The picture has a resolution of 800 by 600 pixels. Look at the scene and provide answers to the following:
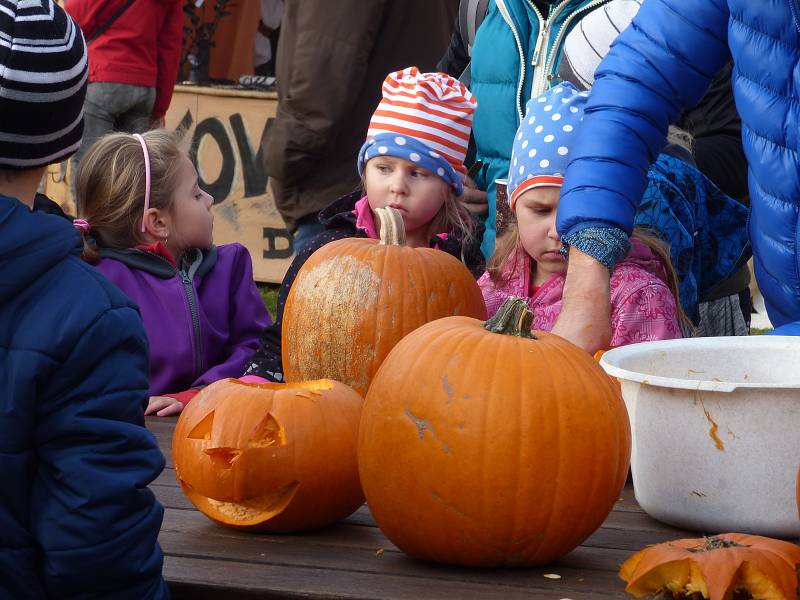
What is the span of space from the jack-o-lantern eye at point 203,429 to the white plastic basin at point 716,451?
714 mm

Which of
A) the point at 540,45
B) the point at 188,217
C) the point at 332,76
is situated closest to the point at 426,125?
the point at 540,45

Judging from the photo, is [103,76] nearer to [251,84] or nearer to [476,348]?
[251,84]

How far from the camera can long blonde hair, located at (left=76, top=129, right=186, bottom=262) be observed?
11.0 feet

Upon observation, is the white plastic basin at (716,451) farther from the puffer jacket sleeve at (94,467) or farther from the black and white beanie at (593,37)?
the black and white beanie at (593,37)

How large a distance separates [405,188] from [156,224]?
2.40 feet

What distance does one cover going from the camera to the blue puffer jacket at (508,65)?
134 inches

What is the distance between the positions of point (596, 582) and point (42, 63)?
3.54ft

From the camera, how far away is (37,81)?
1.59 metres

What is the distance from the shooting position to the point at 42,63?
5.24ft

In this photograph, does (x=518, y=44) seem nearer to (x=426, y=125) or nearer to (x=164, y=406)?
(x=426, y=125)

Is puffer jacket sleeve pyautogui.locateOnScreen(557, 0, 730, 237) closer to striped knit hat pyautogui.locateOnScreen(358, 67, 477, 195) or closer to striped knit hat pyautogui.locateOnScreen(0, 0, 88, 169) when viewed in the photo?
striped knit hat pyautogui.locateOnScreen(358, 67, 477, 195)

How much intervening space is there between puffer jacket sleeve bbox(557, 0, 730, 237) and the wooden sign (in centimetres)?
515

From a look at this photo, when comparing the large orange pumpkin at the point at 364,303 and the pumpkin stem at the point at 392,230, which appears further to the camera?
the pumpkin stem at the point at 392,230

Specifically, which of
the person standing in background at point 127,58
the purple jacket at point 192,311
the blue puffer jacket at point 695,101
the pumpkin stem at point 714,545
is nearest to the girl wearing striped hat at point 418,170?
the purple jacket at point 192,311
